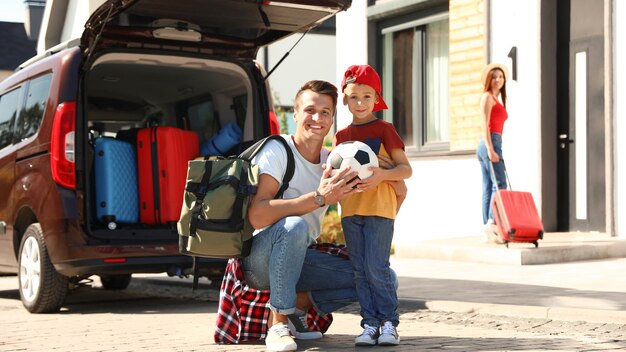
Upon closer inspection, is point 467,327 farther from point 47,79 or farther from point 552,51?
point 552,51

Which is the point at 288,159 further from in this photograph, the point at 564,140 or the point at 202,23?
the point at 564,140

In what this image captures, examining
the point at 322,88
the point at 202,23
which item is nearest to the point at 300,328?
the point at 322,88

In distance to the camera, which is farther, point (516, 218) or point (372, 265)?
point (516, 218)

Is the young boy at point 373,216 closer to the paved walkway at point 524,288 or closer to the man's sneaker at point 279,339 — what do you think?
the man's sneaker at point 279,339

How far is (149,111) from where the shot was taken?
10383 millimetres

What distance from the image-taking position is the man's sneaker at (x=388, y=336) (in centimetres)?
608

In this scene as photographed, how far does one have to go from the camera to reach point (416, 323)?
7.52 metres

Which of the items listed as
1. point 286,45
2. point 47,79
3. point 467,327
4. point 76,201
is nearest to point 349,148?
point 467,327

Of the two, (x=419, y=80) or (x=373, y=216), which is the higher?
(x=419, y=80)

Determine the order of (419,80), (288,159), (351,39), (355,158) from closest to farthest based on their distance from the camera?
(355,158), (288,159), (419,80), (351,39)

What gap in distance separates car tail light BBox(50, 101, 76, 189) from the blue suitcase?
392 mm

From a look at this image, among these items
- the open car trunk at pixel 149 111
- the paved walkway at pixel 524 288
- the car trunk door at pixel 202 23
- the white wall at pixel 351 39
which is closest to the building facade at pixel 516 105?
the white wall at pixel 351 39

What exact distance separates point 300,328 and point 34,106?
3476mm

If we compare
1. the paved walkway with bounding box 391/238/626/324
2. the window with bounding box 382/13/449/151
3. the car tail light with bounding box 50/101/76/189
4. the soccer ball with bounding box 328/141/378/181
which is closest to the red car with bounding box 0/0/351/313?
the car tail light with bounding box 50/101/76/189
